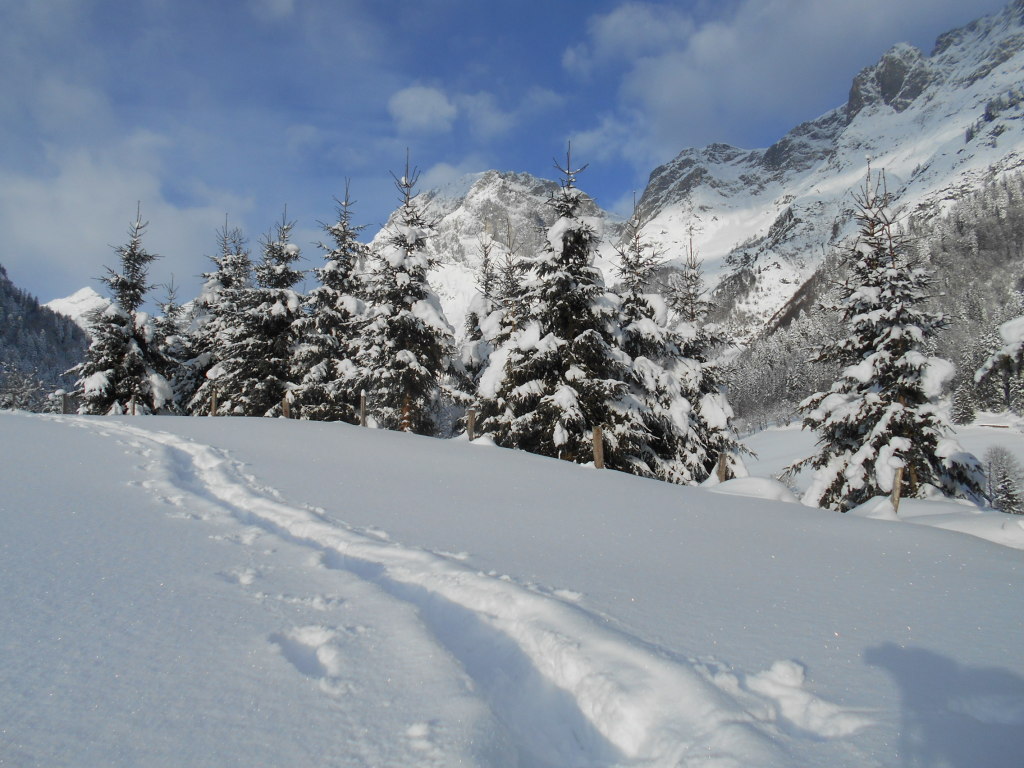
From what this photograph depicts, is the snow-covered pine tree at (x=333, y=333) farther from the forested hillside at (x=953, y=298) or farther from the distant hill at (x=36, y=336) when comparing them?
the distant hill at (x=36, y=336)

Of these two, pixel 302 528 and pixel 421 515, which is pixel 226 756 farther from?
pixel 421 515

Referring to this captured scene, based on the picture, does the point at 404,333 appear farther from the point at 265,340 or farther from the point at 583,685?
the point at 583,685

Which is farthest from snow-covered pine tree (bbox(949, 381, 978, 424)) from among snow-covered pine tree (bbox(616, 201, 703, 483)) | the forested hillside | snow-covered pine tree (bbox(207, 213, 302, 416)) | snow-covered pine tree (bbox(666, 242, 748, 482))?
snow-covered pine tree (bbox(207, 213, 302, 416))

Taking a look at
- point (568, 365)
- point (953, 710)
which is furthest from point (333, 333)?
point (953, 710)

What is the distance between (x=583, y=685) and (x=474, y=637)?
0.94 meters

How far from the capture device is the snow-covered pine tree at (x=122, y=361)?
21875 mm

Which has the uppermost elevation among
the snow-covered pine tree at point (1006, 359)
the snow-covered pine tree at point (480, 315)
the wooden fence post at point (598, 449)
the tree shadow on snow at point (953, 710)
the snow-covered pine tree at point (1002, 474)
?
the snow-covered pine tree at point (480, 315)

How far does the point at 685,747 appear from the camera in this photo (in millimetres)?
2322

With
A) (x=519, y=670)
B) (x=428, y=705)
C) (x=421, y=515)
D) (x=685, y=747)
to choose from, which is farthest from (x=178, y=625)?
(x=421, y=515)

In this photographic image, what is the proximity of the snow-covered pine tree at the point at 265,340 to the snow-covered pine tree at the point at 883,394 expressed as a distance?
2065cm

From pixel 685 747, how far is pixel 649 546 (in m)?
3.49

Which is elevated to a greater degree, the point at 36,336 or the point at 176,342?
the point at 36,336

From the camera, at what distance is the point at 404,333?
62.7 ft

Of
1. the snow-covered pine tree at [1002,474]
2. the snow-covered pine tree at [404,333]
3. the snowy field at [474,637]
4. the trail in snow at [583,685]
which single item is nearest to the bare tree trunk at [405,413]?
the snow-covered pine tree at [404,333]
